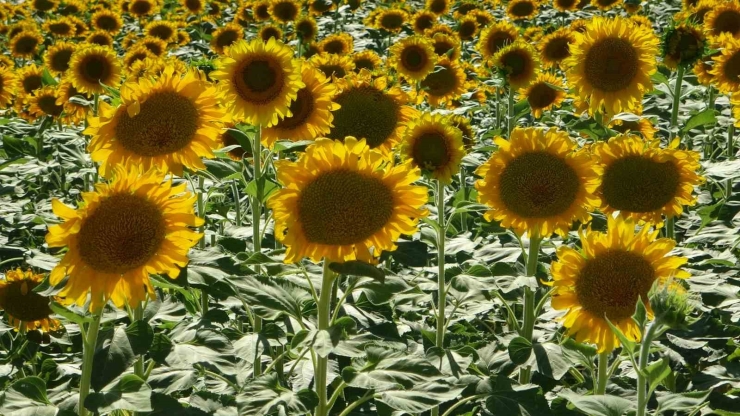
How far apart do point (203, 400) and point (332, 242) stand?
0.61m

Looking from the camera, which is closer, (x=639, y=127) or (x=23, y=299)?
(x=23, y=299)

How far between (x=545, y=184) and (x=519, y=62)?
2851 millimetres

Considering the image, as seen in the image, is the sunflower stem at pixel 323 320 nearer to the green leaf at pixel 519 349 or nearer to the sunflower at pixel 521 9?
the green leaf at pixel 519 349

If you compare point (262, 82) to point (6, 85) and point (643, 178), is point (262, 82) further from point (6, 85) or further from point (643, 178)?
point (6, 85)

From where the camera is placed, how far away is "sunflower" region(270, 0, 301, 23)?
865 centimetres

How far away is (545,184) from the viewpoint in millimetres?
2771

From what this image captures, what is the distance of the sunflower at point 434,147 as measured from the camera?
307 cm

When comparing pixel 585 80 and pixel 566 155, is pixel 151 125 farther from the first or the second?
pixel 585 80

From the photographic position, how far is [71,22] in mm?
9914

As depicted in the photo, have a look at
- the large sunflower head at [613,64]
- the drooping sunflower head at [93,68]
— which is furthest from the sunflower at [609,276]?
the drooping sunflower head at [93,68]

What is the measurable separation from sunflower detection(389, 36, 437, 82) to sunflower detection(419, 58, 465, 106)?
0.06 meters

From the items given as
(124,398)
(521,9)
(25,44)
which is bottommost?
(124,398)

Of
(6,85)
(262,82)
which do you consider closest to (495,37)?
(6,85)

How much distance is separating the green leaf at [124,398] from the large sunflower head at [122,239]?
0.69ft
